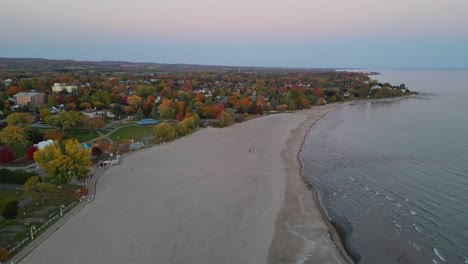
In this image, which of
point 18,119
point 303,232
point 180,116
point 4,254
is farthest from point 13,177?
point 180,116

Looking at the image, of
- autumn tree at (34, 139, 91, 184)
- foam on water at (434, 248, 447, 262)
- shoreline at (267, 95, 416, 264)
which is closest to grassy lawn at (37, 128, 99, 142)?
autumn tree at (34, 139, 91, 184)

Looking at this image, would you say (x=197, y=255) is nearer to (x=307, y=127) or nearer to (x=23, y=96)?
(x=307, y=127)

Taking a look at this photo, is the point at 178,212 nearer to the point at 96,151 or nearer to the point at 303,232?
the point at 303,232

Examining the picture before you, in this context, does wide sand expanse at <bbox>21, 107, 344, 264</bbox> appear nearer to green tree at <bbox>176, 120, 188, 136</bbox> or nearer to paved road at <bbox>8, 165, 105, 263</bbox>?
paved road at <bbox>8, 165, 105, 263</bbox>

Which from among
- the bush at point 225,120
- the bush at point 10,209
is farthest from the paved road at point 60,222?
the bush at point 225,120

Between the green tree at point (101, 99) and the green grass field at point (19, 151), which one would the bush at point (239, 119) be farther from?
the green grass field at point (19, 151)
